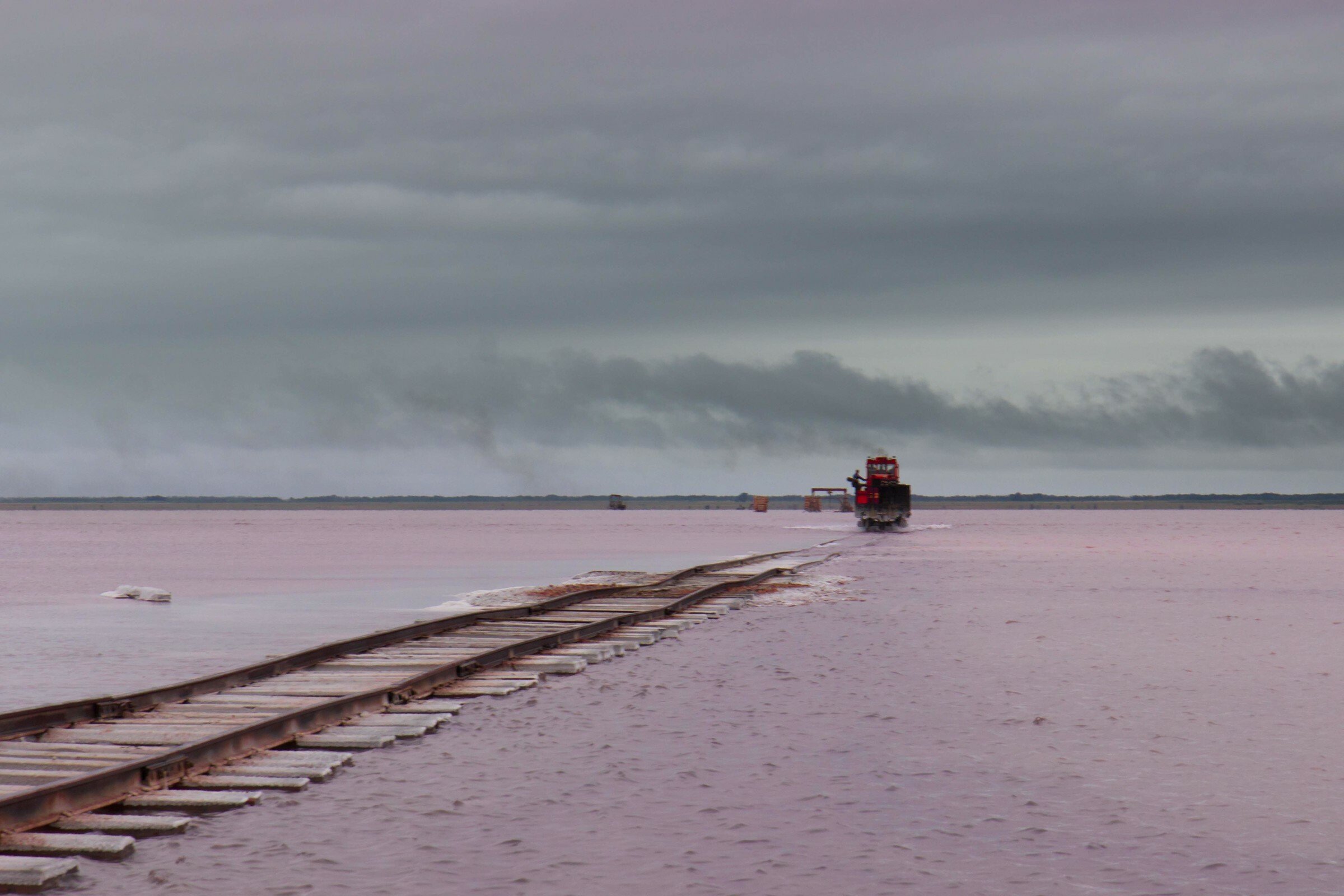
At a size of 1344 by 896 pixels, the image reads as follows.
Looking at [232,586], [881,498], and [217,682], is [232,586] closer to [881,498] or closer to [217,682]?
[217,682]

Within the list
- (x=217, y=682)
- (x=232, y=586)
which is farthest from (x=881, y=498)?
(x=217, y=682)

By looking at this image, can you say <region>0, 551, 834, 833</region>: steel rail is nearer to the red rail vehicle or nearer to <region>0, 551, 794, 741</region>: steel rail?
<region>0, 551, 794, 741</region>: steel rail

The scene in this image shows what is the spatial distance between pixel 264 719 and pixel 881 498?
99.5 meters

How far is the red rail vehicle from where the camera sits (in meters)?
109

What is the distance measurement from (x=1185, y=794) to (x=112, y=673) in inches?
581

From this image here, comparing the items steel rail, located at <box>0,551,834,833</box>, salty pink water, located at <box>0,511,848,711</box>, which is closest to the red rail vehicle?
salty pink water, located at <box>0,511,848,711</box>

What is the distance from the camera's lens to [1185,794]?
448 inches

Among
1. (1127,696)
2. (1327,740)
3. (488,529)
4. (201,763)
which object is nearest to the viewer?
(201,763)

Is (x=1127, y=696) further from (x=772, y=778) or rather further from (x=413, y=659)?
(x=413, y=659)

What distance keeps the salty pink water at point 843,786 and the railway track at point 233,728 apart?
36cm

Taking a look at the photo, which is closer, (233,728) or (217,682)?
(233,728)

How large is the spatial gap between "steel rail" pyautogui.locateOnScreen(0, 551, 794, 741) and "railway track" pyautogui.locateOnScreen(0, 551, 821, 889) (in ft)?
0.06

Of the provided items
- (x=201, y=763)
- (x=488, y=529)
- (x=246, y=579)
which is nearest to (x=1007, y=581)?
(x=246, y=579)

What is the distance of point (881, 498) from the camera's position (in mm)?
109688
